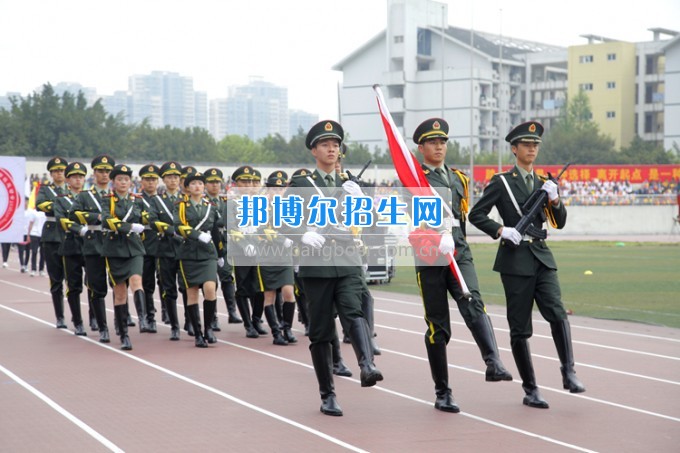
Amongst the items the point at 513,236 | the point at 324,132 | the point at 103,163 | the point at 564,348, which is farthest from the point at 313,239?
the point at 103,163

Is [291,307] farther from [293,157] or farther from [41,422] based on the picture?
[293,157]

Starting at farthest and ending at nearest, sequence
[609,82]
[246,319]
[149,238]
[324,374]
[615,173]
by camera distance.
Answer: [609,82], [615,173], [149,238], [246,319], [324,374]

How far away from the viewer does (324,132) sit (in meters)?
8.33

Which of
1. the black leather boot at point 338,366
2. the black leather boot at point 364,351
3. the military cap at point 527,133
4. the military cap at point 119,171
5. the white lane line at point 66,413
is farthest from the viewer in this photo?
the military cap at point 119,171

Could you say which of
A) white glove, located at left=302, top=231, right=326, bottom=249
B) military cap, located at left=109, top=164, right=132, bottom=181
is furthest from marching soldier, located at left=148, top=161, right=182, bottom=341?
white glove, located at left=302, top=231, right=326, bottom=249

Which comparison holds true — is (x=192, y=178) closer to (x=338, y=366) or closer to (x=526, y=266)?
(x=338, y=366)

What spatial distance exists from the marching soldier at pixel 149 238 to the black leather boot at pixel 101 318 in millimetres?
974

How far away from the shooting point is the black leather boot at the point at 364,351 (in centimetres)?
781

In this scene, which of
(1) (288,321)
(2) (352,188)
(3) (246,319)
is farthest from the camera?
(3) (246,319)

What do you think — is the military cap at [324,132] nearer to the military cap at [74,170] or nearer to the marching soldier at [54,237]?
the military cap at [74,170]

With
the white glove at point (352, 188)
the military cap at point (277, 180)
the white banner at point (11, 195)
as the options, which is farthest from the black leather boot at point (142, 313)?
the white glove at point (352, 188)

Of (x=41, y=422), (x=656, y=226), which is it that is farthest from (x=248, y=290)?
(x=656, y=226)

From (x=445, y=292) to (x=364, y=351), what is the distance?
0.88 meters

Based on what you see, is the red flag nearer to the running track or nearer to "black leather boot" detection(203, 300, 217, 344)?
the running track
